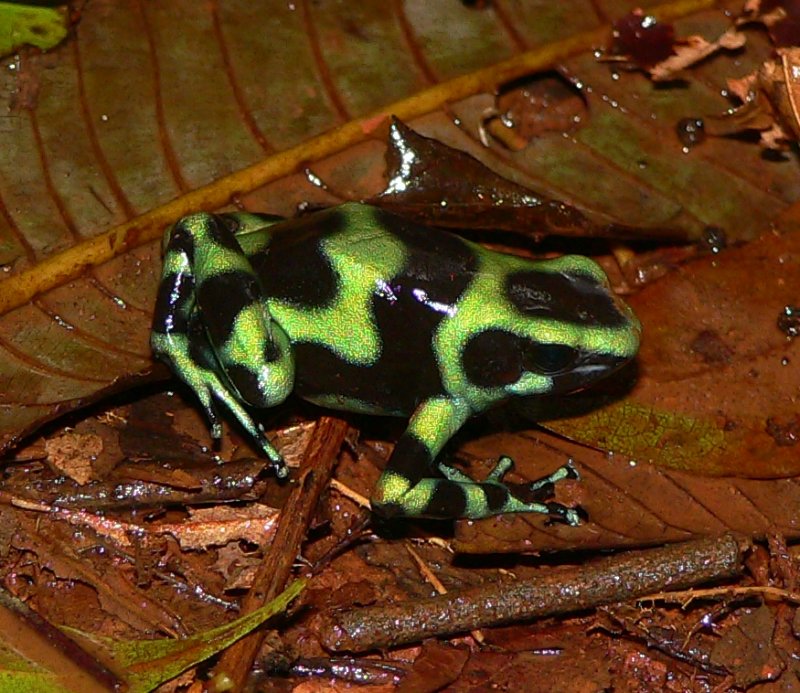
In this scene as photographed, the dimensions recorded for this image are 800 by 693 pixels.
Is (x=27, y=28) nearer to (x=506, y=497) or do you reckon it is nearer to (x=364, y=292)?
(x=364, y=292)

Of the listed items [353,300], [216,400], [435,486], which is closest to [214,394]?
[216,400]

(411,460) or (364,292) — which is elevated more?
(364,292)

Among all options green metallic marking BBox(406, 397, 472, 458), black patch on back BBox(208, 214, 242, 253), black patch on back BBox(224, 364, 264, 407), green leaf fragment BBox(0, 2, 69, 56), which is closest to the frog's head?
green metallic marking BBox(406, 397, 472, 458)

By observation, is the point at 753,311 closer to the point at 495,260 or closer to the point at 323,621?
the point at 495,260

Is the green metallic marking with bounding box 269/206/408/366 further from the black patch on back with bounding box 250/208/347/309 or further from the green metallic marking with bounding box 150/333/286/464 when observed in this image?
the green metallic marking with bounding box 150/333/286/464

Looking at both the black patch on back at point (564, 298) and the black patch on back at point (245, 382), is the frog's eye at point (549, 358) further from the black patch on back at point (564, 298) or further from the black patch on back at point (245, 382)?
the black patch on back at point (245, 382)

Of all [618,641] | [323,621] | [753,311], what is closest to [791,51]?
[753,311]
